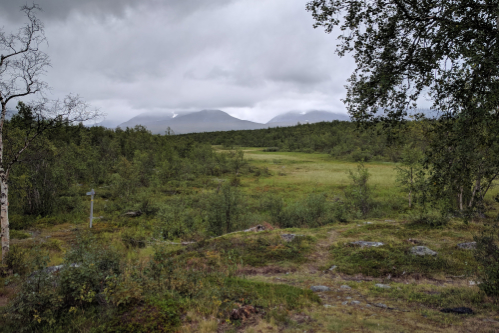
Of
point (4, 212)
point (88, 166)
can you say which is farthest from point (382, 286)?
point (88, 166)

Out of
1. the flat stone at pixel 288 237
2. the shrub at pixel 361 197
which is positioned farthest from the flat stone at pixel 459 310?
the shrub at pixel 361 197

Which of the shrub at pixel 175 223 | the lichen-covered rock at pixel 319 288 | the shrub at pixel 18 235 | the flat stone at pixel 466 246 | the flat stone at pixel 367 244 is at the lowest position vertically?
the shrub at pixel 18 235

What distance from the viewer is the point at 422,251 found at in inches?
449

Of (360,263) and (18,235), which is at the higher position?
(360,263)

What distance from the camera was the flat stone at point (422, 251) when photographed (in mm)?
11117

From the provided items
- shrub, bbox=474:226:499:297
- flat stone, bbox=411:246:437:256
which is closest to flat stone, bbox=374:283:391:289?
shrub, bbox=474:226:499:297

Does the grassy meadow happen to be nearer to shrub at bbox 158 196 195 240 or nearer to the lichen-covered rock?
the lichen-covered rock

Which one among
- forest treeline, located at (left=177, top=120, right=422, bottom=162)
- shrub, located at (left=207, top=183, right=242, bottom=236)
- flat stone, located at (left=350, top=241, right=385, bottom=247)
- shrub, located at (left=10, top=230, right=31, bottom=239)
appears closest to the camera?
flat stone, located at (left=350, top=241, right=385, bottom=247)

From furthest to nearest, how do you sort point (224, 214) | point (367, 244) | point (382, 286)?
point (224, 214) < point (367, 244) < point (382, 286)

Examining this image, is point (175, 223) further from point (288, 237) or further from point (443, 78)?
point (443, 78)

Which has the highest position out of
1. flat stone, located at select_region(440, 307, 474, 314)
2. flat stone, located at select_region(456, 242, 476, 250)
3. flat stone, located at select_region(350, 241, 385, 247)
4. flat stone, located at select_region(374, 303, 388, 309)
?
flat stone, located at select_region(440, 307, 474, 314)

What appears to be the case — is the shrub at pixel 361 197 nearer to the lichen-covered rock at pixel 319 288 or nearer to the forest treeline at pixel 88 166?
the lichen-covered rock at pixel 319 288

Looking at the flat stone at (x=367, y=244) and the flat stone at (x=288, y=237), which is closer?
the flat stone at (x=367, y=244)

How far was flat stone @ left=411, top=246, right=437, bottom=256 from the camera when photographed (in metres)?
11.1
